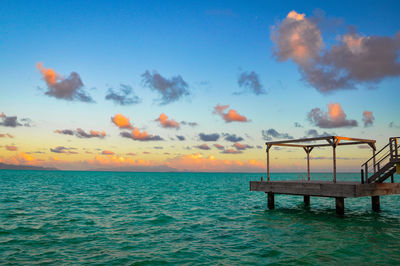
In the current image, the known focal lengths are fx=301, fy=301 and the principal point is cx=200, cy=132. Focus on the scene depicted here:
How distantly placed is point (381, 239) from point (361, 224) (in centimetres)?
418

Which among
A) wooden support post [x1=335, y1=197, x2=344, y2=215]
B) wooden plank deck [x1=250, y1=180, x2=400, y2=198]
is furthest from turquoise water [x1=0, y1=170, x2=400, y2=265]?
wooden plank deck [x1=250, y1=180, x2=400, y2=198]

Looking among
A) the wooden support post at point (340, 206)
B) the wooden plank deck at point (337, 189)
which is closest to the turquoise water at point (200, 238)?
the wooden support post at point (340, 206)

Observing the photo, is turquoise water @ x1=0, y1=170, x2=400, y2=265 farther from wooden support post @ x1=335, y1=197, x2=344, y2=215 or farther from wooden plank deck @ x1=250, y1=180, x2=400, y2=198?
wooden plank deck @ x1=250, y1=180, x2=400, y2=198

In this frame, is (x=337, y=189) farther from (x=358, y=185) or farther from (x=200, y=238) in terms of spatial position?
(x=200, y=238)

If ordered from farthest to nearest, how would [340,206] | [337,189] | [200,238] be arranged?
[340,206] → [337,189] → [200,238]

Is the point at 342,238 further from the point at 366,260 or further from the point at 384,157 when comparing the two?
the point at 384,157

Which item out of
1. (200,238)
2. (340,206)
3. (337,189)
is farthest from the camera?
(340,206)

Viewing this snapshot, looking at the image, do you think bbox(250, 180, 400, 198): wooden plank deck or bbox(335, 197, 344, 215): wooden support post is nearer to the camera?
bbox(250, 180, 400, 198): wooden plank deck

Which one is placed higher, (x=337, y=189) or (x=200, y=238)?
(x=337, y=189)

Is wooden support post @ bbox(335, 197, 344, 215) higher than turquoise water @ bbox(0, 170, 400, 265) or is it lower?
higher

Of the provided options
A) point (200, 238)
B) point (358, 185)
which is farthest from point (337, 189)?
point (200, 238)

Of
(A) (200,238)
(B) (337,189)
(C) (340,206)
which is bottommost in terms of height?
(A) (200,238)

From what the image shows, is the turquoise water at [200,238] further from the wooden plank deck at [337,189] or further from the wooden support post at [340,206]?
the wooden plank deck at [337,189]

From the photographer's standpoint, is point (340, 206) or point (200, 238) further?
point (340, 206)
